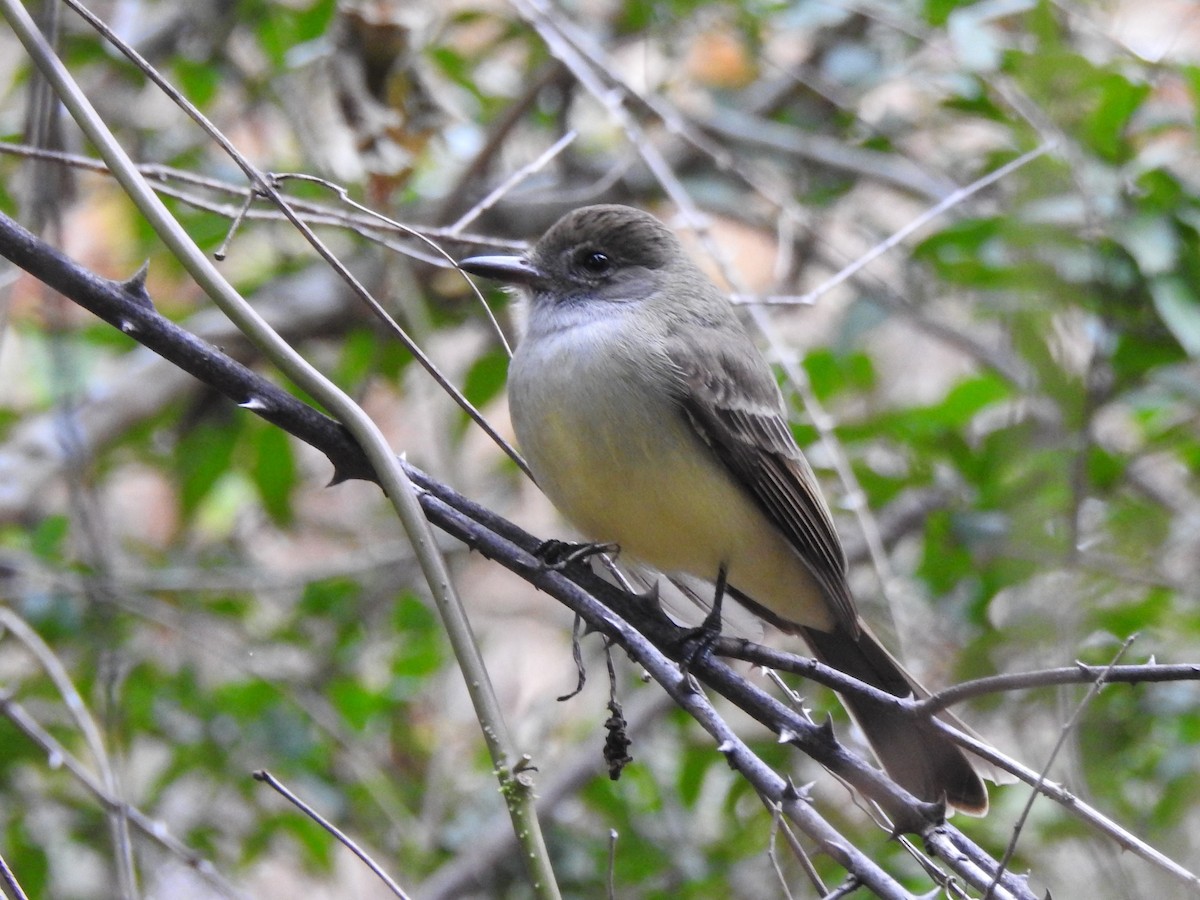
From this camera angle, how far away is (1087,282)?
3961mm

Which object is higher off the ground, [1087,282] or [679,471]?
[1087,282]

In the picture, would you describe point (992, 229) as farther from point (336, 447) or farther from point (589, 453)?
point (336, 447)

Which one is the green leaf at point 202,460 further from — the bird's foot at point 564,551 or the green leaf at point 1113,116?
the green leaf at point 1113,116

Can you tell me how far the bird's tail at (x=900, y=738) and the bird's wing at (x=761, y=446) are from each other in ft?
0.44

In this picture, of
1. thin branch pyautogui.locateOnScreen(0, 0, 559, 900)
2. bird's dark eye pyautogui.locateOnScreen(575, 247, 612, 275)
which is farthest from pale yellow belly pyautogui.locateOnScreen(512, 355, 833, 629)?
thin branch pyautogui.locateOnScreen(0, 0, 559, 900)

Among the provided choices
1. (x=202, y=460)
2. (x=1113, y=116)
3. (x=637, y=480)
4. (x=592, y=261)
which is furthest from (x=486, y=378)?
(x=1113, y=116)

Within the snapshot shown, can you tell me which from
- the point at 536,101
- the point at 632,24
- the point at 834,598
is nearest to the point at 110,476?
the point at 536,101

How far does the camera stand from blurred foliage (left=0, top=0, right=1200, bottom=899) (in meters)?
4.16

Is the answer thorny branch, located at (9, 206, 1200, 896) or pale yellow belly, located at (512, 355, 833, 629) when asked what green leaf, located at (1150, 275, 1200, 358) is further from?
thorny branch, located at (9, 206, 1200, 896)

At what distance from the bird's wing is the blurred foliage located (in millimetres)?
468

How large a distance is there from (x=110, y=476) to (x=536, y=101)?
2.40 m

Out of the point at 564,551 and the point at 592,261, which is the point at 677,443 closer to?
the point at 564,551

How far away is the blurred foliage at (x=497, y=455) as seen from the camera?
4156mm

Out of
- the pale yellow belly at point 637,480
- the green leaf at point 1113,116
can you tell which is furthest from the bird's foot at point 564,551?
the green leaf at point 1113,116
